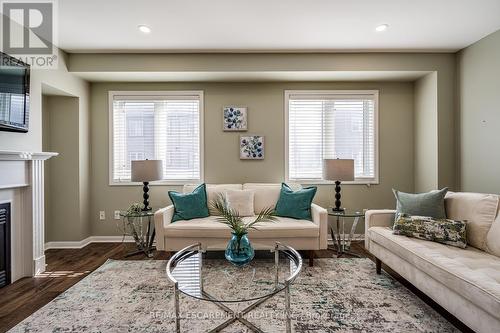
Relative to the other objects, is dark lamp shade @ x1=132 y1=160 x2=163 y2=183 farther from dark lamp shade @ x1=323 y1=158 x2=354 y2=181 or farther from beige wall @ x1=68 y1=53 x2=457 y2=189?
dark lamp shade @ x1=323 y1=158 x2=354 y2=181

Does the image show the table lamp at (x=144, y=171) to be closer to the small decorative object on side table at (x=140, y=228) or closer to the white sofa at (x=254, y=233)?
the small decorative object on side table at (x=140, y=228)

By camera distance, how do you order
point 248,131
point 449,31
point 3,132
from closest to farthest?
point 3,132
point 449,31
point 248,131

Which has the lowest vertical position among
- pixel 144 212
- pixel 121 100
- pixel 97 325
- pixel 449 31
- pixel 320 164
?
Answer: pixel 97 325

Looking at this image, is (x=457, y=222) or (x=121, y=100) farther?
(x=121, y=100)

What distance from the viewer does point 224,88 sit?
12.8 feet

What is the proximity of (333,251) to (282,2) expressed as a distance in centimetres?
289

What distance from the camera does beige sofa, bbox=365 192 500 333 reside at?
147 centimetres

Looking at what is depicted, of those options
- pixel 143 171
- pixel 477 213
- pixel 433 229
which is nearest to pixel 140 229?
pixel 143 171

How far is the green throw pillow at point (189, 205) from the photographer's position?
3133 millimetres

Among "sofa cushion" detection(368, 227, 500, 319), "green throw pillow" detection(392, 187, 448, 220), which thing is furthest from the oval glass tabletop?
"green throw pillow" detection(392, 187, 448, 220)

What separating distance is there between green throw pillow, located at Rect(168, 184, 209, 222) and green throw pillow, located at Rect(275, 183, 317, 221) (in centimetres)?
94

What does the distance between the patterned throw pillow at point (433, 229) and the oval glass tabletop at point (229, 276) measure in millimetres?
1113

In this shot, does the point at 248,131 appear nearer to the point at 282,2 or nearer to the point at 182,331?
the point at 282,2

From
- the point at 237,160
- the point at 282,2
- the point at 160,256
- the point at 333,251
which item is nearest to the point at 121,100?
the point at 237,160
